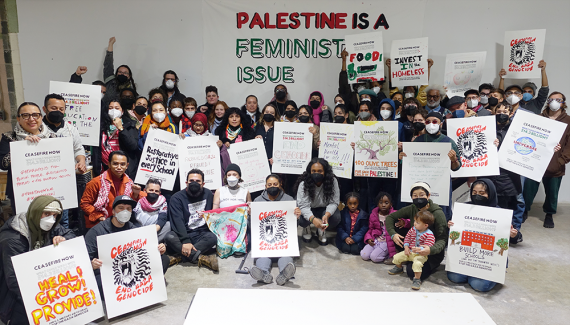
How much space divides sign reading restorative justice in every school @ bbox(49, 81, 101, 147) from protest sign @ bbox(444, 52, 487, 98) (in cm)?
536

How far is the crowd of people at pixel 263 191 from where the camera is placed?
3920 mm

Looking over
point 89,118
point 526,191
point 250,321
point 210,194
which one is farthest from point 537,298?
point 89,118

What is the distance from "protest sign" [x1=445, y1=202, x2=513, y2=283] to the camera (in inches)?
158

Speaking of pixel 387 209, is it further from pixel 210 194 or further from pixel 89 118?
pixel 89 118

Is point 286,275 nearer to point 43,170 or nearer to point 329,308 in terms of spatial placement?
point 329,308

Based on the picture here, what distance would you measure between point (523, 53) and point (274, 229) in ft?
17.1

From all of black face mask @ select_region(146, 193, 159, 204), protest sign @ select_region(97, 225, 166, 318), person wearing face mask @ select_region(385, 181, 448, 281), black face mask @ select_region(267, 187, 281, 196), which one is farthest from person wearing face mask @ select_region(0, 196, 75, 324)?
person wearing face mask @ select_region(385, 181, 448, 281)

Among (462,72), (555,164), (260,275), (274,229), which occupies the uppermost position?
(462,72)

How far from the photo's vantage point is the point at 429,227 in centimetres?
428

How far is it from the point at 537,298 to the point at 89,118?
218 inches

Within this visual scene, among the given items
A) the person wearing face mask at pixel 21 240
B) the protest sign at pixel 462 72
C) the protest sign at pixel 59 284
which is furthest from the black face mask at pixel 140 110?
the protest sign at pixel 462 72

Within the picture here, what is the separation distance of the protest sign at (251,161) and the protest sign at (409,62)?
2595 millimetres

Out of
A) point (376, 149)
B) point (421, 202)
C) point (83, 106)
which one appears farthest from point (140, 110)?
point (421, 202)

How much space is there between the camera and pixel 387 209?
16.0 ft
